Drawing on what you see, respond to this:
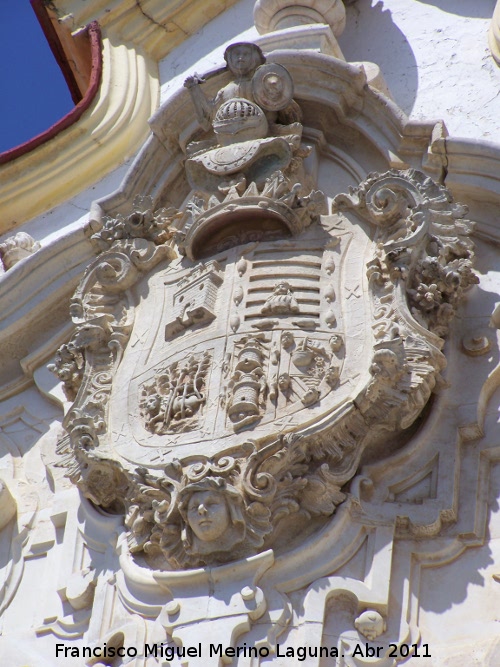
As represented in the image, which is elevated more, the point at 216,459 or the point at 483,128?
the point at 483,128

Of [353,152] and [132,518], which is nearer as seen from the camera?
[132,518]

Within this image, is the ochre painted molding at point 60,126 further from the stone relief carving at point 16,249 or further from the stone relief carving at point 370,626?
the stone relief carving at point 370,626

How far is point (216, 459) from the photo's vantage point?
481 centimetres

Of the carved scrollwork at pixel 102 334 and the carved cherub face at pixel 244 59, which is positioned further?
the carved cherub face at pixel 244 59

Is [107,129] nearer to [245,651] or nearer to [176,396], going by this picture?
[176,396]

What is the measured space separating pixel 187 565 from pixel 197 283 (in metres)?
1.43

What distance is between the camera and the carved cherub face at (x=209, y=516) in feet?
15.2

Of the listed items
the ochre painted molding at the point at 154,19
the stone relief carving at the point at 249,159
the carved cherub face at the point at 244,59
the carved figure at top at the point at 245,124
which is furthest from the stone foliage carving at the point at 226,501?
the ochre painted molding at the point at 154,19

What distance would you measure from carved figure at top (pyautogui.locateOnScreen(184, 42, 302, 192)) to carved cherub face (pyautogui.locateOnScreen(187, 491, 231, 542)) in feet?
5.87

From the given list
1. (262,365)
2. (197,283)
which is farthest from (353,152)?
(262,365)

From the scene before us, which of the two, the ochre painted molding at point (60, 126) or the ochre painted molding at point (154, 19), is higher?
the ochre painted molding at point (154, 19)

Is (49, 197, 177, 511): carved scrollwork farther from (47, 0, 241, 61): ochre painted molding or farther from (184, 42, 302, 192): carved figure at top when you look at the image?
(47, 0, 241, 61): ochre painted molding

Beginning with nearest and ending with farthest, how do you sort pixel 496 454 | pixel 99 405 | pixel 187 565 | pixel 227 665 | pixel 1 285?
1. pixel 227 665
2. pixel 187 565
3. pixel 496 454
4. pixel 99 405
5. pixel 1 285

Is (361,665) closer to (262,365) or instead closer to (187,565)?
(187,565)
